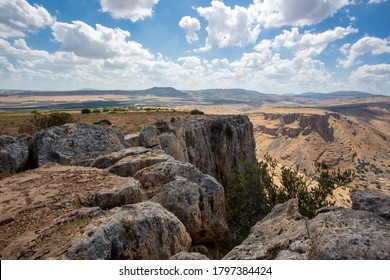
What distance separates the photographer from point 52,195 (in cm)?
1375

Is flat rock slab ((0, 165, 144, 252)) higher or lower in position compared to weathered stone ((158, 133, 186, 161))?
higher

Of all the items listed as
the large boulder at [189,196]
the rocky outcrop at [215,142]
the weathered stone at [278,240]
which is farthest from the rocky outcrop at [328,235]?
the rocky outcrop at [215,142]

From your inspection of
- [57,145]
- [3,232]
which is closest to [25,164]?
[57,145]

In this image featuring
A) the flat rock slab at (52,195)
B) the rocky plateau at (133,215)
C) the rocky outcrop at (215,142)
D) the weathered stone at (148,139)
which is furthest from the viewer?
the rocky outcrop at (215,142)

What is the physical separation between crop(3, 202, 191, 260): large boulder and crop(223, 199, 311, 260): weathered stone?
117 inches

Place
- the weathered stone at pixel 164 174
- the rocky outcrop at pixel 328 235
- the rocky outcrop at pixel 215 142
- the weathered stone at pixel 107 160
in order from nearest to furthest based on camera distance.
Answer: the rocky outcrop at pixel 328 235 → the weathered stone at pixel 164 174 → the weathered stone at pixel 107 160 → the rocky outcrop at pixel 215 142

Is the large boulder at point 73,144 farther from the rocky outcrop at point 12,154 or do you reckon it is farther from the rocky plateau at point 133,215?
the rocky outcrop at point 12,154

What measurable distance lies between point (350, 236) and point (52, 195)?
1420 centimetres

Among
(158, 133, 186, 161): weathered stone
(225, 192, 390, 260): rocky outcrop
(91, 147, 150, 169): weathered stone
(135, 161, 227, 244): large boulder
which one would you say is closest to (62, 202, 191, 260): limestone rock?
(135, 161, 227, 244): large boulder

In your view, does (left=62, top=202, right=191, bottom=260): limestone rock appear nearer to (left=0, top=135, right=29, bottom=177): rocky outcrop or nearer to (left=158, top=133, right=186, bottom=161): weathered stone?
(left=0, top=135, right=29, bottom=177): rocky outcrop

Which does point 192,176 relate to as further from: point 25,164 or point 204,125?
point 204,125

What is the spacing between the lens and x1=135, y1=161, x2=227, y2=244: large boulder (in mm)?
15339

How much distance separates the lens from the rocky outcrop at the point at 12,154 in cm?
1888
